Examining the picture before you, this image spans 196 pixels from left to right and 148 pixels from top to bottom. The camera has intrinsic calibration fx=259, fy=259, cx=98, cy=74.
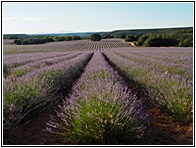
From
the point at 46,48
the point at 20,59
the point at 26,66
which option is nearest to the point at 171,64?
the point at 26,66

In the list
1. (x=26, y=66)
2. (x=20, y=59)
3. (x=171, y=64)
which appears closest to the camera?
(x=26, y=66)

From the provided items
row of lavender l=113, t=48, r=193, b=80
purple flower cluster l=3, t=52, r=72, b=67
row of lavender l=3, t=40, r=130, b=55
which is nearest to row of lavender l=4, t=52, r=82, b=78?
purple flower cluster l=3, t=52, r=72, b=67

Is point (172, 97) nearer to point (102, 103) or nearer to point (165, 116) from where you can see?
point (165, 116)

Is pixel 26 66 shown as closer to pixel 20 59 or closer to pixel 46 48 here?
pixel 20 59

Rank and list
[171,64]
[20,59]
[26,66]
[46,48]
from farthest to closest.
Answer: [46,48] < [20,59] < [171,64] < [26,66]

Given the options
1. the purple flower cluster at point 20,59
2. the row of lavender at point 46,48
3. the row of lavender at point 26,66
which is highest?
the row of lavender at point 46,48

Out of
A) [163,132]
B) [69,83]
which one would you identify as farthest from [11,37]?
[163,132]

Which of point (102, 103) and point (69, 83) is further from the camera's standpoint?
point (69, 83)

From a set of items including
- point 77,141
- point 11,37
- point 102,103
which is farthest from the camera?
point 11,37

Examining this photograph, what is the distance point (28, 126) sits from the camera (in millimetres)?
3945

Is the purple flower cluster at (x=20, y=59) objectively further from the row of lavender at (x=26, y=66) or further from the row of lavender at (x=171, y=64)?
the row of lavender at (x=171, y=64)

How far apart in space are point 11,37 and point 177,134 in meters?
60.3

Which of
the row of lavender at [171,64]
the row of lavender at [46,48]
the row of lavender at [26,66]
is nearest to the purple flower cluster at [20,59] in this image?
the row of lavender at [26,66]

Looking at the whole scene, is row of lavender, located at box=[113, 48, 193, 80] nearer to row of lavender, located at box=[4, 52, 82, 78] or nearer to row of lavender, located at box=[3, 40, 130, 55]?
row of lavender, located at box=[4, 52, 82, 78]
